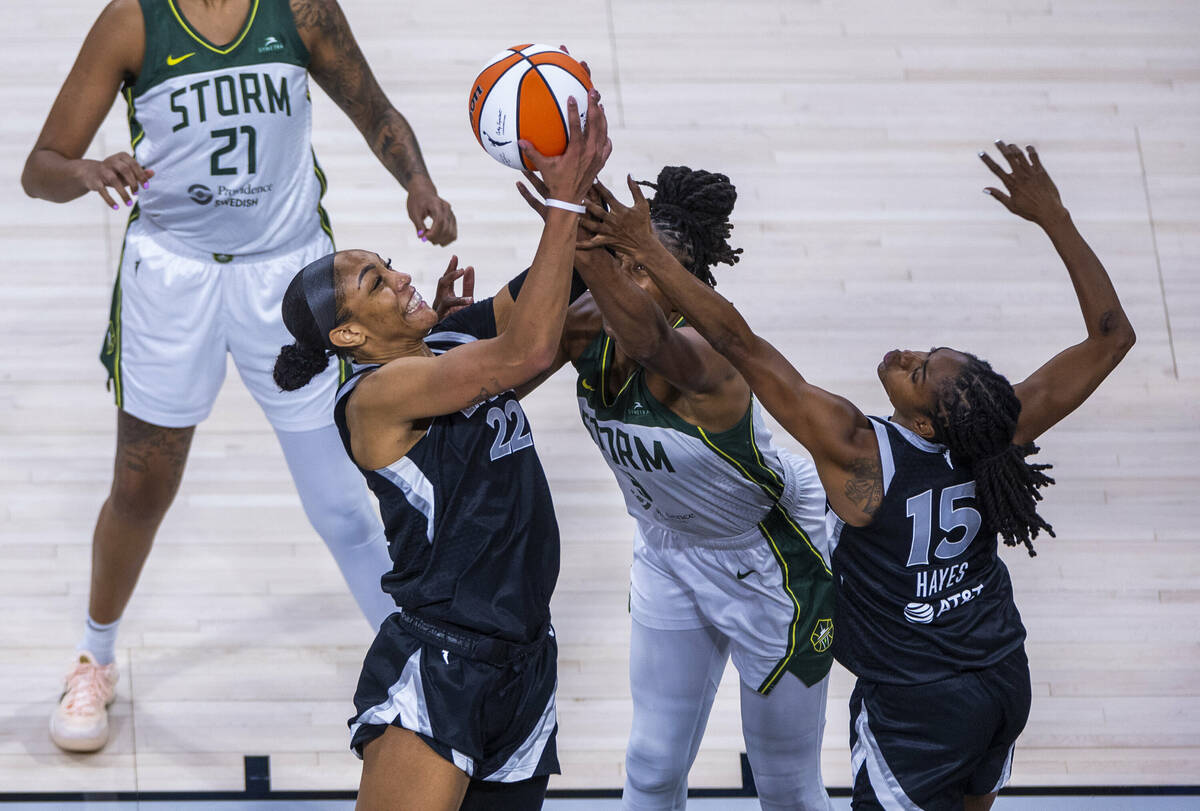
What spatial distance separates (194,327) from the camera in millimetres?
4113

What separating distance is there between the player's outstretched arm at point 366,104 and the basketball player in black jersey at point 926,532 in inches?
47.3

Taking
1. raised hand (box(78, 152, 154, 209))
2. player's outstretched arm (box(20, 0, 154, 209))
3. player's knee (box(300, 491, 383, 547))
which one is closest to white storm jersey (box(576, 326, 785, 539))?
player's knee (box(300, 491, 383, 547))

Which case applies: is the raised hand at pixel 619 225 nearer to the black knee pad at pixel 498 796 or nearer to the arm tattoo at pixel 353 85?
the black knee pad at pixel 498 796

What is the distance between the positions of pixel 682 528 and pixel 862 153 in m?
3.70

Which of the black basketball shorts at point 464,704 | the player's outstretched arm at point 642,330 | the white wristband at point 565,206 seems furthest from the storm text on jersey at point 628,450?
the white wristband at point 565,206

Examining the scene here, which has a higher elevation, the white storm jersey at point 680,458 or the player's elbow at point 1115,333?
the player's elbow at point 1115,333

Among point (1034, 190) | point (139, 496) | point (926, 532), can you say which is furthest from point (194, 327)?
point (1034, 190)

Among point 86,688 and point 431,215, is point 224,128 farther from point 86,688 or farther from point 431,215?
point 86,688

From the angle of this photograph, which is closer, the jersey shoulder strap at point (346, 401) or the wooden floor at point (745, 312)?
the jersey shoulder strap at point (346, 401)

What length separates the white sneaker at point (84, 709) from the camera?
427cm

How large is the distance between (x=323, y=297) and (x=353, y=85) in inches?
53.2

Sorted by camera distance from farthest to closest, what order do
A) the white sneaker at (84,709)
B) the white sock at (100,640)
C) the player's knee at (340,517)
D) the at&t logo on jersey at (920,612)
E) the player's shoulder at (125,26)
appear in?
the white sock at (100,640)
the white sneaker at (84,709)
the player's knee at (340,517)
the player's shoulder at (125,26)
the at&t logo on jersey at (920,612)

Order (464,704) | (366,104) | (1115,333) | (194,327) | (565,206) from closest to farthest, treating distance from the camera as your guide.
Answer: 1. (565,206)
2. (464,704)
3. (1115,333)
4. (194,327)
5. (366,104)

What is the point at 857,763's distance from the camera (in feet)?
10.6
